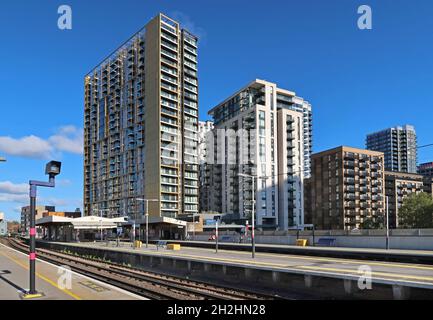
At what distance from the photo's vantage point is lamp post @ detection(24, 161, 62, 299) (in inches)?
575

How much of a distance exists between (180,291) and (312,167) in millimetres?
130209

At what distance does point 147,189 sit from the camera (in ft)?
393

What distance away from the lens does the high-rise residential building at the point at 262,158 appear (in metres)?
121

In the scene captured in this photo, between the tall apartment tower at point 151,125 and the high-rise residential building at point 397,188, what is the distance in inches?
2907

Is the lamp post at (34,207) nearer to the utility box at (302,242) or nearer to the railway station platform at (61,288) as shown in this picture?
the railway station platform at (61,288)

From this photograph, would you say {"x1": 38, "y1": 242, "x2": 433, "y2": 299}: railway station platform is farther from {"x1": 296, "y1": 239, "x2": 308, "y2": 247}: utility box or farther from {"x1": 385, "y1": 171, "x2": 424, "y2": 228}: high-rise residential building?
{"x1": 385, "y1": 171, "x2": 424, "y2": 228}: high-rise residential building

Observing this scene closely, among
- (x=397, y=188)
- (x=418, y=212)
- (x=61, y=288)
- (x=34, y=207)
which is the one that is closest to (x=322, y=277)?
(x=61, y=288)

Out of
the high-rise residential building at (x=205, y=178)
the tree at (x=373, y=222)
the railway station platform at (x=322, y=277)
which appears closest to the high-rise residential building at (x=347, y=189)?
the tree at (x=373, y=222)

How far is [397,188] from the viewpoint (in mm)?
153375

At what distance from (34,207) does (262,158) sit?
10856 centimetres

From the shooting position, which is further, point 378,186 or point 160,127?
point 378,186
